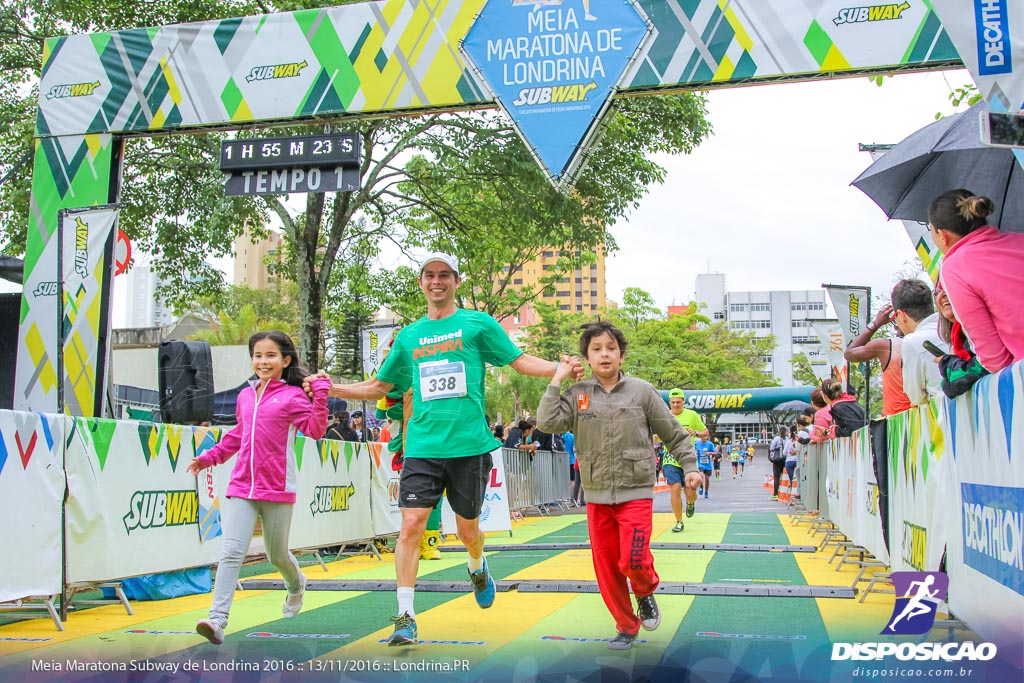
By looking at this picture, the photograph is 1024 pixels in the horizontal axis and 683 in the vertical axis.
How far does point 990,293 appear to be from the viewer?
410 cm

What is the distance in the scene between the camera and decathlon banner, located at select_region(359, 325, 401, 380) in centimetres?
1537

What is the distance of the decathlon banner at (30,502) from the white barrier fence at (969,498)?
5490 millimetres

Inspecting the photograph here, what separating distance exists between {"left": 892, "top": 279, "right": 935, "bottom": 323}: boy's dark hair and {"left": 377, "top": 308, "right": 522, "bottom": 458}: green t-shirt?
8.93ft

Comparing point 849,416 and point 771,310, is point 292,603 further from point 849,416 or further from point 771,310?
point 771,310

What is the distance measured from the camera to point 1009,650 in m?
3.56

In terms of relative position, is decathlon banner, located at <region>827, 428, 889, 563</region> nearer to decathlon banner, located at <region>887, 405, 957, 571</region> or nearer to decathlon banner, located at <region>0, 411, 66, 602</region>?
decathlon banner, located at <region>887, 405, 957, 571</region>

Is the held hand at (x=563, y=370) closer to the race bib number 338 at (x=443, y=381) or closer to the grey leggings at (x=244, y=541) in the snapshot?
the race bib number 338 at (x=443, y=381)

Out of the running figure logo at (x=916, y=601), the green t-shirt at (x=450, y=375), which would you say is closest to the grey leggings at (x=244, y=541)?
the green t-shirt at (x=450, y=375)

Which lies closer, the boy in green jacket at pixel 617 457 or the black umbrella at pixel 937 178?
the boy in green jacket at pixel 617 457

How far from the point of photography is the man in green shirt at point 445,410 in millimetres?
5137

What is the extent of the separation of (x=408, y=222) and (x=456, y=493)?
15.4m

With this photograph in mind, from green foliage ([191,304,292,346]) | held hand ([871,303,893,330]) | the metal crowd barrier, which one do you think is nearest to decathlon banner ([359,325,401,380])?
the metal crowd barrier

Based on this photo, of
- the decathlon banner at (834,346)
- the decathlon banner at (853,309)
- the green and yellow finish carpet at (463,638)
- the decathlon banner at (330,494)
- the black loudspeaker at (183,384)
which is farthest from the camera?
the decathlon banner at (834,346)

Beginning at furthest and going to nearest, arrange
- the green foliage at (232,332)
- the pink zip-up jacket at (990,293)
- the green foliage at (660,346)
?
the green foliage at (660,346), the green foliage at (232,332), the pink zip-up jacket at (990,293)
